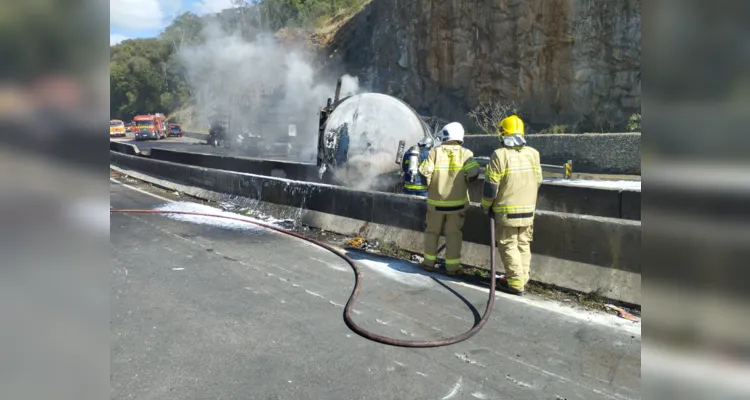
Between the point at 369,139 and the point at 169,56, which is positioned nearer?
the point at 369,139

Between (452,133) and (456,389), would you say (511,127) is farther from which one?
(456,389)

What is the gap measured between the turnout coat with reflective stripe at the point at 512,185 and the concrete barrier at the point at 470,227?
0.44 m

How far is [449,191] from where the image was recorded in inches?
232

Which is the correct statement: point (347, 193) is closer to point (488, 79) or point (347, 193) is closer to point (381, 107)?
point (381, 107)

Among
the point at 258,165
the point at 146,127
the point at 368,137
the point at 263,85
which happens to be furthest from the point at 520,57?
the point at 146,127

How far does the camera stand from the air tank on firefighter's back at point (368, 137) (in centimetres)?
952

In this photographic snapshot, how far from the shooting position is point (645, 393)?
0.91 m

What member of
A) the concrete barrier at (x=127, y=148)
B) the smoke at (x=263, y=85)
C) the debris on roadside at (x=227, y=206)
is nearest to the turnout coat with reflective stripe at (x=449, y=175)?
the debris on roadside at (x=227, y=206)

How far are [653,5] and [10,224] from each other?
107 centimetres

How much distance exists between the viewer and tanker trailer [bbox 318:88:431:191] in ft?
31.2

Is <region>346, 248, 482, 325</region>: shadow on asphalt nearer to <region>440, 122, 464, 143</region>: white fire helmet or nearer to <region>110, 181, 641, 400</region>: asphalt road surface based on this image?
<region>110, 181, 641, 400</region>: asphalt road surface

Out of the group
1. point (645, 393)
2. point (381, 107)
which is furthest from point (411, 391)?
point (381, 107)

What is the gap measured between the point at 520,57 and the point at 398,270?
73.4 ft

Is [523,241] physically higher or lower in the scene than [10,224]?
lower
